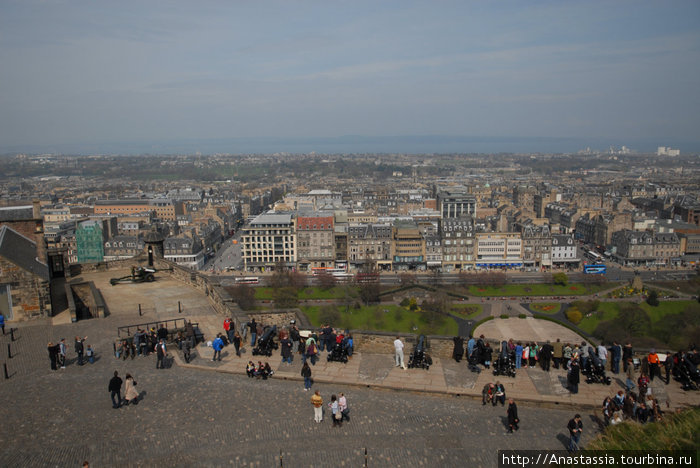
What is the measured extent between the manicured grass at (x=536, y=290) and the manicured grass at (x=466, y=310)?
6.55m

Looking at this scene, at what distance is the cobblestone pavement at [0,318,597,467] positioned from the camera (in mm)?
9586

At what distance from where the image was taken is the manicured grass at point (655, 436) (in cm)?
828

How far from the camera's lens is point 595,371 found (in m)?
12.8

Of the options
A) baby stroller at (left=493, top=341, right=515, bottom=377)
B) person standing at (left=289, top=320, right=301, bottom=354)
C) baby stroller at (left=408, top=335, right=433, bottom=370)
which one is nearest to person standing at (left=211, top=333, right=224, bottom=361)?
person standing at (left=289, top=320, right=301, bottom=354)

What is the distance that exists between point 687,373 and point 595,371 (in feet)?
6.84

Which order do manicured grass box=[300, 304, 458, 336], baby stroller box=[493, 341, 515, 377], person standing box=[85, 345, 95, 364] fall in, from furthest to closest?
manicured grass box=[300, 304, 458, 336] < person standing box=[85, 345, 95, 364] < baby stroller box=[493, 341, 515, 377]

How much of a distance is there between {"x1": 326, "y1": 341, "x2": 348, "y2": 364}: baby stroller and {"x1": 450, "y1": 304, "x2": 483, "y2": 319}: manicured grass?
41.4 m

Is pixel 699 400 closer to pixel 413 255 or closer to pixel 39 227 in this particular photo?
pixel 39 227

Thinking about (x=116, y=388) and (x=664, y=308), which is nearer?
(x=116, y=388)

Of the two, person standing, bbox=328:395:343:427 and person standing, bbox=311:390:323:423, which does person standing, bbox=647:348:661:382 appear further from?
person standing, bbox=311:390:323:423

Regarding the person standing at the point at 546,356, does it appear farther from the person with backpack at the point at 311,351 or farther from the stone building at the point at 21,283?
the stone building at the point at 21,283

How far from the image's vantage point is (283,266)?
74750 mm

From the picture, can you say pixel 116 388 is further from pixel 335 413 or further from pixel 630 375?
pixel 630 375

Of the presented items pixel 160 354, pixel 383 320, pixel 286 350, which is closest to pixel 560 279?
pixel 383 320
